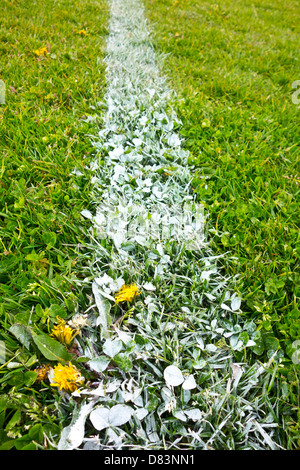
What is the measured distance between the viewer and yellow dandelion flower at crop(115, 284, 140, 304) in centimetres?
158

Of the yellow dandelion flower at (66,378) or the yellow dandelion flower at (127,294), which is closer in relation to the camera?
the yellow dandelion flower at (66,378)

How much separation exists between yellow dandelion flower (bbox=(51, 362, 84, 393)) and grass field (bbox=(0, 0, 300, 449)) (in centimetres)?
6

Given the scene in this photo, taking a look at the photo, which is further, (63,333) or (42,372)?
(63,333)

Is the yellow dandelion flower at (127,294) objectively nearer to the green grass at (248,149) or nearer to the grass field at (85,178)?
the grass field at (85,178)

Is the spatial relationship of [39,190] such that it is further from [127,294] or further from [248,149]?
[248,149]

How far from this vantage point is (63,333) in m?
1.44

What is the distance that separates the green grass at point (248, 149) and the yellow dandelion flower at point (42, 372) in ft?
3.17

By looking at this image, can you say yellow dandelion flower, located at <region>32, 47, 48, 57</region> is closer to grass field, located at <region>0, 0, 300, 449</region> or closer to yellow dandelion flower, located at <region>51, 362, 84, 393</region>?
grass field, located at <region>0, 0, 300, 449</region>

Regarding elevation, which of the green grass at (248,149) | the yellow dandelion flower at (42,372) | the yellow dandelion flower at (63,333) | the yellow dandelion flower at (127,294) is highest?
the green grass at (248,149)

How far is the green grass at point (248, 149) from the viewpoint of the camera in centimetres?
170

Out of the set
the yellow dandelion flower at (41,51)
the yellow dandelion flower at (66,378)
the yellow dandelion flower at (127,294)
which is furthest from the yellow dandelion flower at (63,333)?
the yellow dandelion flower at (41,51)

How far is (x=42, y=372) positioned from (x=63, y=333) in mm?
180

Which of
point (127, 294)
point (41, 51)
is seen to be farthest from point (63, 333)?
point (41, 51)
